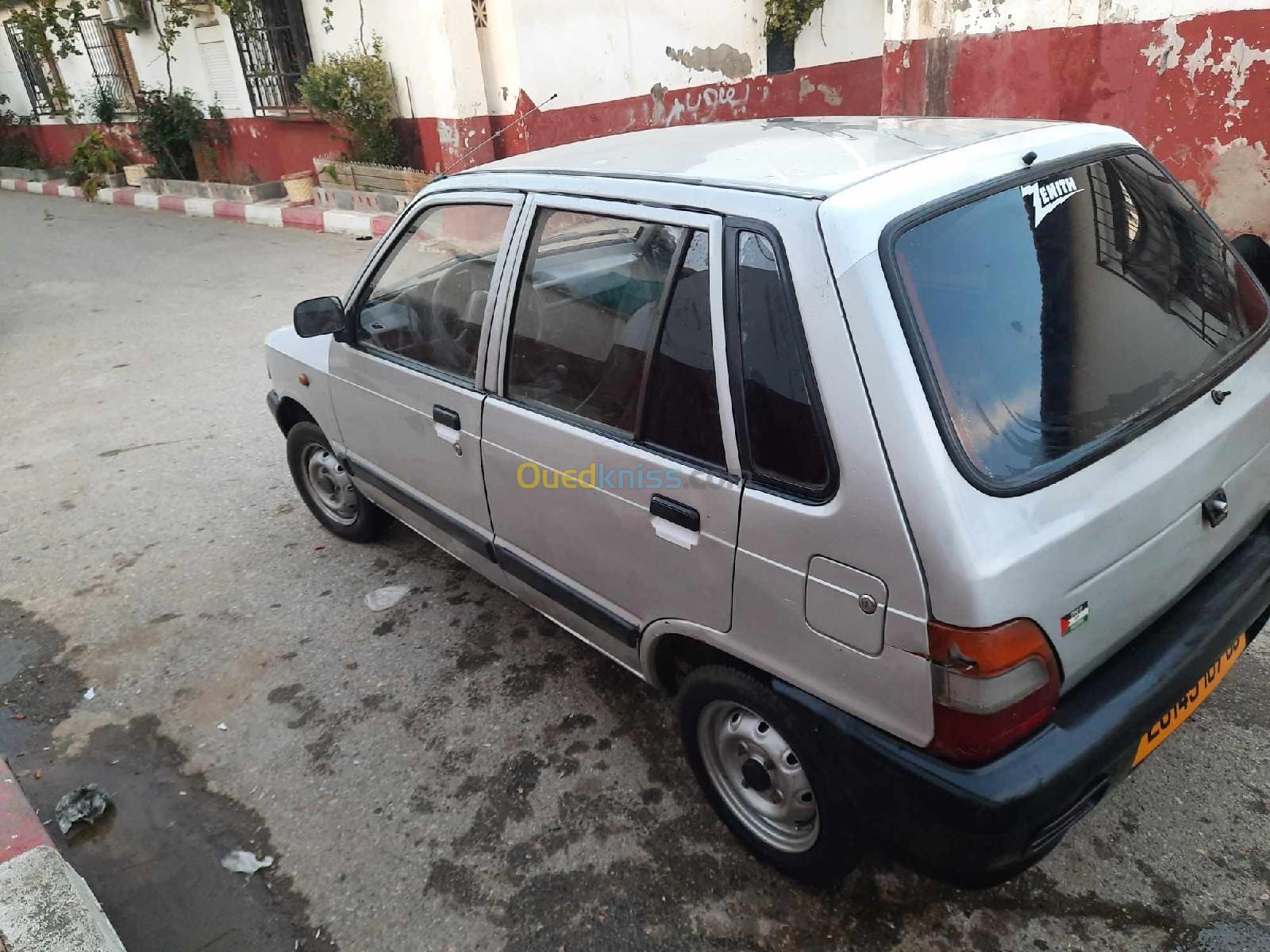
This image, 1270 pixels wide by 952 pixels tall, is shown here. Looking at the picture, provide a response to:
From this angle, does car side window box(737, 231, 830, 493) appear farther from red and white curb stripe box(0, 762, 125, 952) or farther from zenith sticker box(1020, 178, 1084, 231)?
red and white curb stripe box(0, 762, 125, 952)

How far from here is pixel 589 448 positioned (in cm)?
221

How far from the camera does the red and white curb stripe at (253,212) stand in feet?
33.6

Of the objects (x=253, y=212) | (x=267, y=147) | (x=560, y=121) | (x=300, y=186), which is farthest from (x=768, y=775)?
(x=267, y=147)

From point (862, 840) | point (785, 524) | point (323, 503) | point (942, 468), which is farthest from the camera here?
point (323, 503)

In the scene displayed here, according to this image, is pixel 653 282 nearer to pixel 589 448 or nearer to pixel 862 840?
pixel 589 448

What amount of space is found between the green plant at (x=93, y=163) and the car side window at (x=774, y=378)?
17.2m

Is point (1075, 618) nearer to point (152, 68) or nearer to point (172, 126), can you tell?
point (172, 126)

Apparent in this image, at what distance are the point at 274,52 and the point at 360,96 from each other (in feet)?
9.71

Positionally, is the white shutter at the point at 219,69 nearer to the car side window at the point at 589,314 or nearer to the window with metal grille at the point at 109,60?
the window with metal grille at the point at 109,60

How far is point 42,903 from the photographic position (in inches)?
82.7

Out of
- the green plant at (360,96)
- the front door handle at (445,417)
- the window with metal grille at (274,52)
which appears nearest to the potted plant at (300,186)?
the window with metal grille at (274,52)

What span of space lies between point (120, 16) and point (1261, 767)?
17.6 meters

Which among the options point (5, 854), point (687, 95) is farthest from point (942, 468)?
point (687, 95)

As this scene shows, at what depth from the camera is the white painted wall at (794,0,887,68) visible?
6.92 metres
